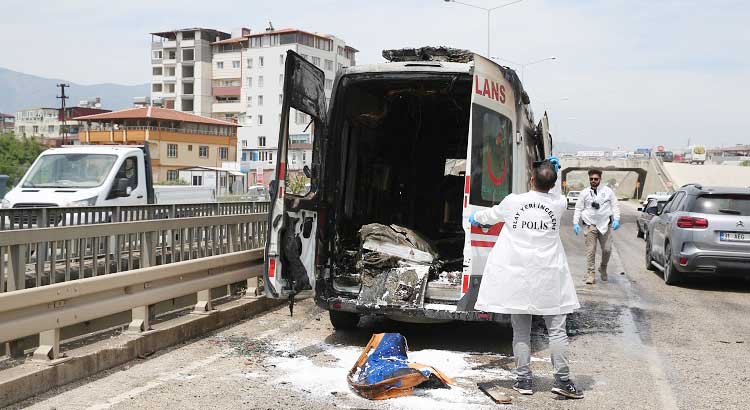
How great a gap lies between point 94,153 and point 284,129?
6.86 meters

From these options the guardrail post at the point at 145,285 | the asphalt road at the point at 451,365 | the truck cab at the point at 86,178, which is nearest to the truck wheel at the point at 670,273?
the asphalt road at the point at 451,365

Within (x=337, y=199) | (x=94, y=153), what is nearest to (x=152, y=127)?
(x=94, y=153)

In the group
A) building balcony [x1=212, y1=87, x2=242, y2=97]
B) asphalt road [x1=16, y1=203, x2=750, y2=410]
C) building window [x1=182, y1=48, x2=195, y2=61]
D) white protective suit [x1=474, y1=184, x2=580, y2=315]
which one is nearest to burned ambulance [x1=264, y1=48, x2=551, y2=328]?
asphalt road [x1=16, y1=203, x2=750, y2=410]

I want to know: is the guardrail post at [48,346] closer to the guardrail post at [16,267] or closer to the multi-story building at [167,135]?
the guardrail post at [16,267]

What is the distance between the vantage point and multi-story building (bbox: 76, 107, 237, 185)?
84.4 meters

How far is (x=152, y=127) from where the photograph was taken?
3314 inches

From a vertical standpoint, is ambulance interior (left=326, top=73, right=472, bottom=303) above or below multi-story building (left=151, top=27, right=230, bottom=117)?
below

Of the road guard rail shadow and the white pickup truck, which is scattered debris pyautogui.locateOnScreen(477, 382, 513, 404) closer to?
the road guard rail shadow

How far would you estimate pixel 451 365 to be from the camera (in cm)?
662

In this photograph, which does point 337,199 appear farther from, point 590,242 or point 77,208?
point 590,242

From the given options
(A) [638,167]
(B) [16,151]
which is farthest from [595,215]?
(A) [638,167]

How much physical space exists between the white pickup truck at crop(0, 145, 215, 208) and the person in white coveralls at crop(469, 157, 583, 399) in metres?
7.77

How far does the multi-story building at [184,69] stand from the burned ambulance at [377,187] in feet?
349

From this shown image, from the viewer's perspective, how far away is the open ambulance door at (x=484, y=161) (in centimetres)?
671
